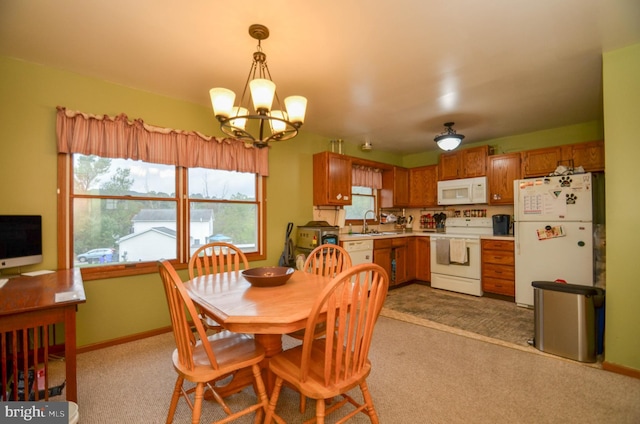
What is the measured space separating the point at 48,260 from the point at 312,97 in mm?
2821

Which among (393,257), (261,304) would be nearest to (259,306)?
(261,304)

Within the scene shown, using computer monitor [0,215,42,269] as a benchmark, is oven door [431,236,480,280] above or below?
below

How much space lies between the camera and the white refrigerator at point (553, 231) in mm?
3344

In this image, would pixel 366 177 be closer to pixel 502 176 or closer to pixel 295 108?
pixel 502 176

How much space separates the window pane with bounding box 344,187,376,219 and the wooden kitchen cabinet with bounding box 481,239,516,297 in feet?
6.55

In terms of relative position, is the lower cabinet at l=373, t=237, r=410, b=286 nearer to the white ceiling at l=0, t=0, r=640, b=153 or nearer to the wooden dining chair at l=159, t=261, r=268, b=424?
the white ceiling at l=0, t=0, r=640, b=153

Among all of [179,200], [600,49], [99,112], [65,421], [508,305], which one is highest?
[600,49]

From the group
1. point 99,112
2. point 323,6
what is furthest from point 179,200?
point 323,6

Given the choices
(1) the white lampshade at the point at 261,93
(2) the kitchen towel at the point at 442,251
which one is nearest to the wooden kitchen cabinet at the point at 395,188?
(2) the kitchen towel at the point at 442,251

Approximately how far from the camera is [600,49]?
2.22 m

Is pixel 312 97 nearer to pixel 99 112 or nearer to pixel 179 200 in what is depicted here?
pixel 179 200

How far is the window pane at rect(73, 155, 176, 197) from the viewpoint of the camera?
2.66 metres

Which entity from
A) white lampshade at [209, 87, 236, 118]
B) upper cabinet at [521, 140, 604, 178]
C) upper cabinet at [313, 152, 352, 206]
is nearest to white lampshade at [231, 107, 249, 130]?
white lampshade at [209, 87, 236, 118]

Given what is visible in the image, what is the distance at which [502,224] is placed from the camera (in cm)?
442
